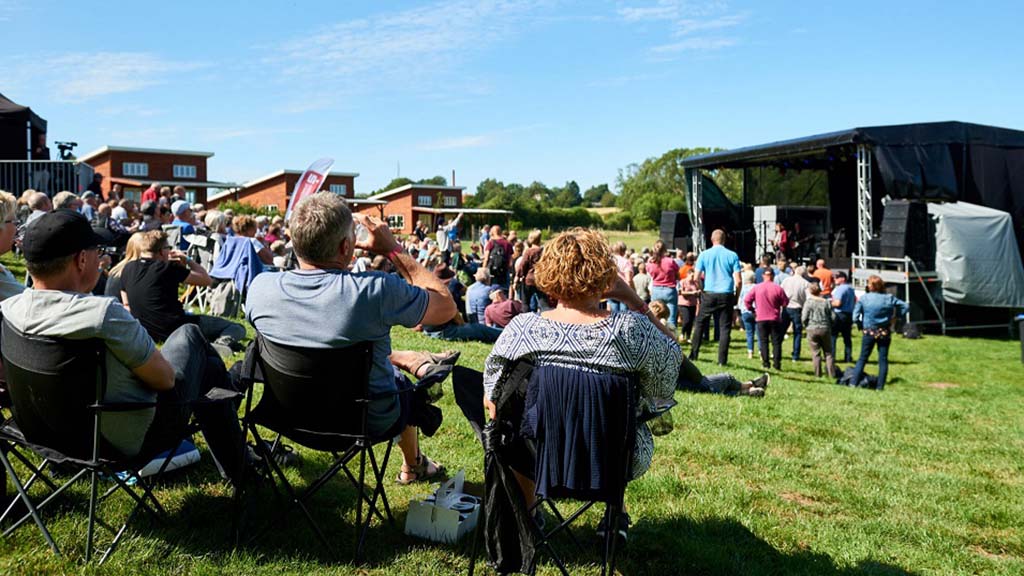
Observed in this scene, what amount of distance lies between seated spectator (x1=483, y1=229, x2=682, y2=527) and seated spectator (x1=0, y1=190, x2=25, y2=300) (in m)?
2.33

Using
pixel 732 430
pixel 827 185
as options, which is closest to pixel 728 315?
pixel 732 430

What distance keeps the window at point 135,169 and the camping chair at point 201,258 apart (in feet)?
135

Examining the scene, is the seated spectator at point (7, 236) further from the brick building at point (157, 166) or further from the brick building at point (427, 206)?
the brick building at point (427, 206)

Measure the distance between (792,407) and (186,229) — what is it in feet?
26.9

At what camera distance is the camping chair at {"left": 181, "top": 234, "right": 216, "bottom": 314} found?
1047cm

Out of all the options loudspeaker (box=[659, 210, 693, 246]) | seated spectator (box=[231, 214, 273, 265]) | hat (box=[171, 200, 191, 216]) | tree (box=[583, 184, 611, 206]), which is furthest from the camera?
tree (box=[583, 184, 611, 206])

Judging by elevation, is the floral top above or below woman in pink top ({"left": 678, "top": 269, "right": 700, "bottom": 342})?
above

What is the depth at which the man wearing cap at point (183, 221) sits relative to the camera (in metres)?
10.9

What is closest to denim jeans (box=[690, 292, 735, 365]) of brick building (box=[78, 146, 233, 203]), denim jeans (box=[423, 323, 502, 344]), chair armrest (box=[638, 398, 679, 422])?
denim jeans (box=[423, 323, 502, 344])

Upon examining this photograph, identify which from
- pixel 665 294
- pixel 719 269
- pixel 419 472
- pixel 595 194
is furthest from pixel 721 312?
pixel 595 194

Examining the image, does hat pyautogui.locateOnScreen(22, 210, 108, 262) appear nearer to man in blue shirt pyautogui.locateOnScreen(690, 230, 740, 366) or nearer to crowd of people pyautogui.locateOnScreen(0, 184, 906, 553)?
crowd of people pyautogui.locateOnScreen(0, 184, 906, 553)

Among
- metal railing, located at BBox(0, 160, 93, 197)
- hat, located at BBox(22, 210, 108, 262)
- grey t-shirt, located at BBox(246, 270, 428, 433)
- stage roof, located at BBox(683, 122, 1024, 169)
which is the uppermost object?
stage roof, located at BBox(683, 122, 1024, 169)

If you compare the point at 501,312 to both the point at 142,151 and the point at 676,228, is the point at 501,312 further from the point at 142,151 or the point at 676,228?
the point at 142,151

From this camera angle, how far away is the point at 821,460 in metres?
5.41
